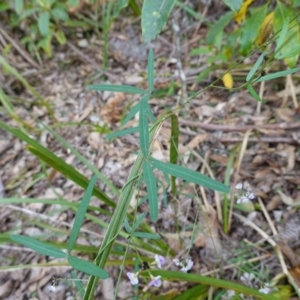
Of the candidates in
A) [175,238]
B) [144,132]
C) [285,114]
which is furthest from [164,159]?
[144,132]

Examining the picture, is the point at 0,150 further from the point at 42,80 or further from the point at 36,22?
the point at 36,22

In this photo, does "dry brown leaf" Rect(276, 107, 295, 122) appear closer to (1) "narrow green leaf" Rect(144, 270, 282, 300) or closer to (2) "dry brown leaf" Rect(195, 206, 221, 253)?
(2) "dry brown leaf" Rect(195, 206, 221, 253)

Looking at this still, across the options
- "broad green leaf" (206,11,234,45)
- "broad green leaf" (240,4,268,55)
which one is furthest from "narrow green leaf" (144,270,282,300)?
"broad green leaf" (206,11,234,45)

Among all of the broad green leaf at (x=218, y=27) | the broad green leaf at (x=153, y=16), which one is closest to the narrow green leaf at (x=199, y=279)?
the broad green leaf at (x=153, y=16)

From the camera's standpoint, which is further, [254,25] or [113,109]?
[113,109]

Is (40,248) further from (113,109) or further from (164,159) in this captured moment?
(113,109)

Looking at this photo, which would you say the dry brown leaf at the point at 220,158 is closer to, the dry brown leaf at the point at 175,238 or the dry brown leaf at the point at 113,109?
the dry brown leaf at the point at 175,238

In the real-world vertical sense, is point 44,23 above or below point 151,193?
above
